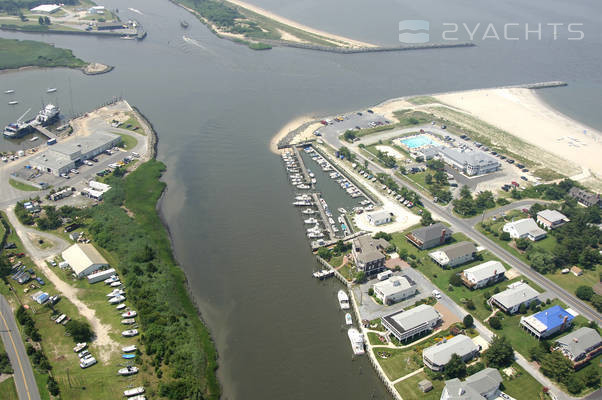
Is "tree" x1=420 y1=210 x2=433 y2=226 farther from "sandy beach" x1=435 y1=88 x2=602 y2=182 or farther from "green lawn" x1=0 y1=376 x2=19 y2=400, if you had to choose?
"green lawn" x1=0 y1=376 x2=19 y2=400

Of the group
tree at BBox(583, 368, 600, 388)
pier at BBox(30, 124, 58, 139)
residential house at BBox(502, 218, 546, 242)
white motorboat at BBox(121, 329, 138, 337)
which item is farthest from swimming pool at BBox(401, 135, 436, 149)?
pier at BBox(30, 124, 58, 139)

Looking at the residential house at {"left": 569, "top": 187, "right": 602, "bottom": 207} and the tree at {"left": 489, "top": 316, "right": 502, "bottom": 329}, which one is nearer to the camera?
→ the tree at {"left": 489, "top": 316, "right": 502, "bottom": 329}

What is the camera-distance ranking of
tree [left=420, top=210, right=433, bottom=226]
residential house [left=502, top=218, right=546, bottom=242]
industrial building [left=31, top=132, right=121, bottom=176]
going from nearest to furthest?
residential house [left=502, top=218, right=546, bottom=242]
tree [left=420, top=210, right=433, bottom=226]
industrial building [left=31, top=132, right=121, bottom=176]

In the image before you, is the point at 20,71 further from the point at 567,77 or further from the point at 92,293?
the point at 567,77

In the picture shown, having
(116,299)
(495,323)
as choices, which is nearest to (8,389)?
(116,299)

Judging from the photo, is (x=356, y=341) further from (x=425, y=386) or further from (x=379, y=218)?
(x=379, y=218)

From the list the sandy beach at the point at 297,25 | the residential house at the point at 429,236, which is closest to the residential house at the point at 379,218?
the residential house at the point at 429,236
